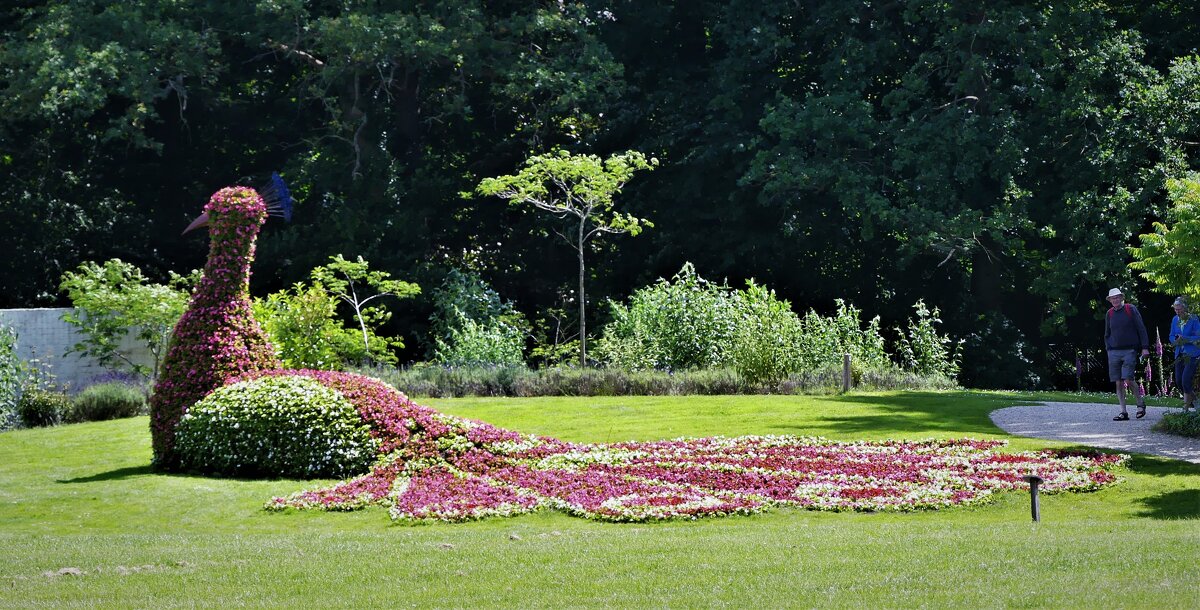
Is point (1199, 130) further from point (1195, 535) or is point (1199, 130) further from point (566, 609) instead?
point (566, 609)

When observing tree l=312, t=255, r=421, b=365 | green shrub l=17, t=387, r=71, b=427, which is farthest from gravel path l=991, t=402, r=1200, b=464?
green shrub l=17, t=387, r=71, b=427

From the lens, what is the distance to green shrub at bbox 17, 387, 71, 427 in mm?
19375

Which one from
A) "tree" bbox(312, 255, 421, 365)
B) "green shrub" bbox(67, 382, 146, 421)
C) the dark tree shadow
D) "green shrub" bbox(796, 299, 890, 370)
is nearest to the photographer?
the dark tree shadow

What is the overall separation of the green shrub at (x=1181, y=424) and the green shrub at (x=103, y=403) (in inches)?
579

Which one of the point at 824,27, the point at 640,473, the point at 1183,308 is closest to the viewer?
the point at 640,473

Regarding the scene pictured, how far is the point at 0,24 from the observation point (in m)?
30.6

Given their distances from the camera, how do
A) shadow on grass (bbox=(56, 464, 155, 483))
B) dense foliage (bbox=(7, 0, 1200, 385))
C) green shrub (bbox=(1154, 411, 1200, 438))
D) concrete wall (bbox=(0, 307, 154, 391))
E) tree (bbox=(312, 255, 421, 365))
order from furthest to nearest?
dense foliage (bbox=(7, 0, 1200, 385)) < tree (bbox=(312, 255, 421, 365)) < concrete wall (bbox=(0, 307, 154, 391)) < green shrub (bbox=(1154, 411, 1200, 438)) < shadow on grass (bbox=(56, 464, 155, 483))

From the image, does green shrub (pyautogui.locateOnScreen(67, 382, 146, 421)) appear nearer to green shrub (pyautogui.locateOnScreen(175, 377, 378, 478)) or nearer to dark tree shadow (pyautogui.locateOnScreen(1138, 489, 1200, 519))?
green shrub (pyautogui.locateOnScreen(175, 377, 378, 478))

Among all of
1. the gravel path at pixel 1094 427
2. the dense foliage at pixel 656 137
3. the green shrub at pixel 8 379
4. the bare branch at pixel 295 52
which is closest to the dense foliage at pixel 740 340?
the gravel path at pixel 1094 427

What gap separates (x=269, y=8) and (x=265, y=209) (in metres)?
14.4

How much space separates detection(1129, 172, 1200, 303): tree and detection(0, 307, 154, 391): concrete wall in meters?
16.2

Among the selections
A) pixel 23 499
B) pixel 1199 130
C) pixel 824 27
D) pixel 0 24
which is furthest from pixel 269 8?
pixel 1199 130

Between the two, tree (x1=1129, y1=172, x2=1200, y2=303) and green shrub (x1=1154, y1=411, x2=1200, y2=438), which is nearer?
tree (x1=1129, y1=172, x2=1200, y2=303)

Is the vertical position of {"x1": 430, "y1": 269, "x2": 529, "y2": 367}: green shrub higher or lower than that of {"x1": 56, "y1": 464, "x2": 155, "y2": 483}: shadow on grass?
higher
